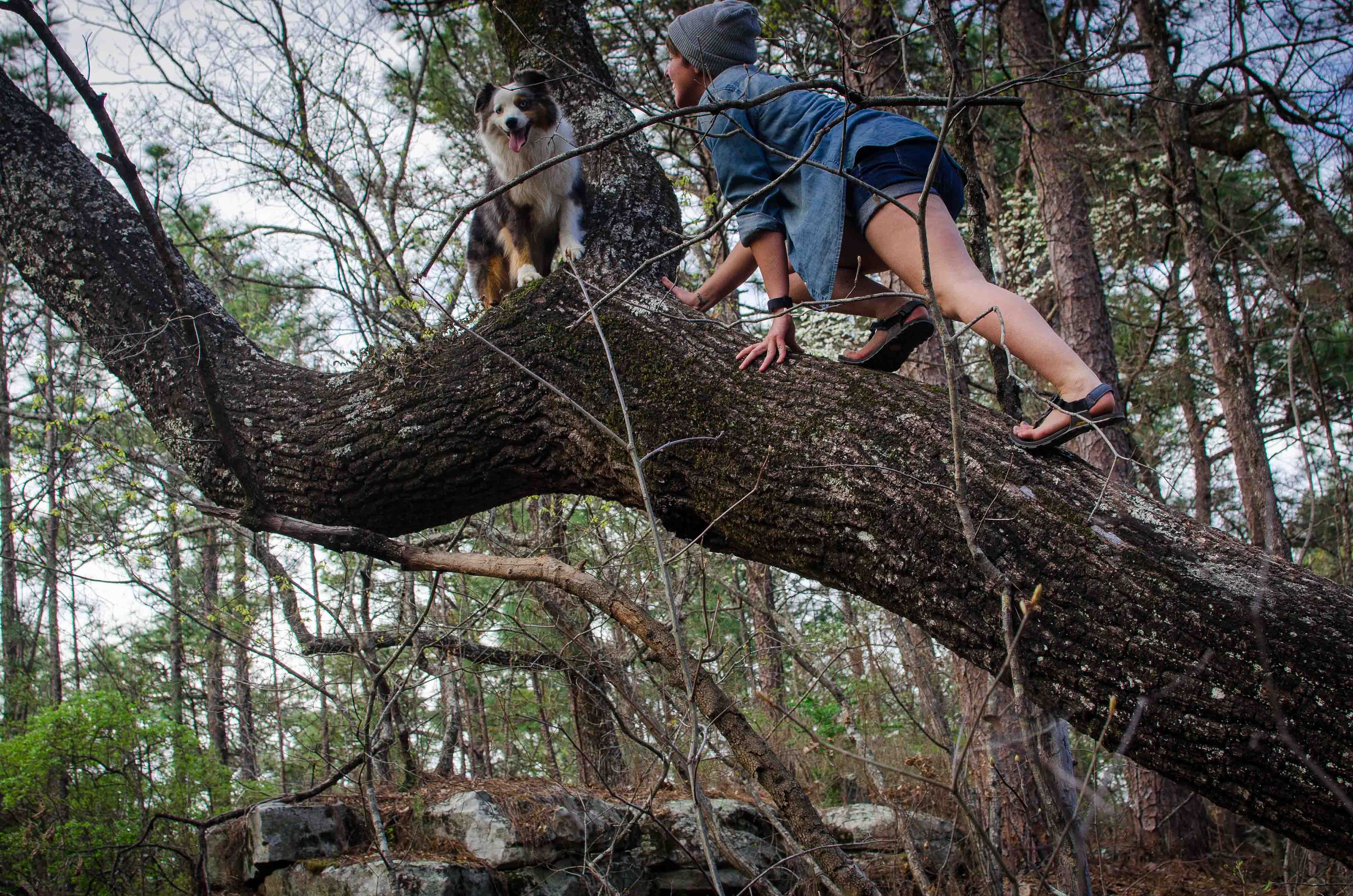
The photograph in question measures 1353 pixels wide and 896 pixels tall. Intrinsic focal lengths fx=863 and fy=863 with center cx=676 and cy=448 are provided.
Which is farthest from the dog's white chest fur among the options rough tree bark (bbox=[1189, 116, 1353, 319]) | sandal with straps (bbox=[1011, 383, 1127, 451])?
rough tree bark (bbox=[1189, 116, 1353, 319])

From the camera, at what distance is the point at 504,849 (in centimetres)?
460

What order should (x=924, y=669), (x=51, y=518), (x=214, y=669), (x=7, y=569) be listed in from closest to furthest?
(x=924, y=669) → (x=51, y=518) → (x=7, y=569) → (x=214, y=669)

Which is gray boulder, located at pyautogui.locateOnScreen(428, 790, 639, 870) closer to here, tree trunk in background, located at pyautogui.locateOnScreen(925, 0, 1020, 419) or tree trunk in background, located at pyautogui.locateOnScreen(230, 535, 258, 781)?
tree trunk in background, located at pyautogui.locateOnScreen(230, 535, 258, 781)

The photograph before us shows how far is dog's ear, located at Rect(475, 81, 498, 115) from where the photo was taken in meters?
4.59

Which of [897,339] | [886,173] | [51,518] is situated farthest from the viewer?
[51,518]

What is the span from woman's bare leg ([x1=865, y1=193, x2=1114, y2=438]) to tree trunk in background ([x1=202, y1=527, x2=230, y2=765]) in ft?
34.3

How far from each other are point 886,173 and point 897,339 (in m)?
0.48

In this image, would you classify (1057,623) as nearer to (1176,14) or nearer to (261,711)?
(1176,14)

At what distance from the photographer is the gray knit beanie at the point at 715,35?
8.66 feet

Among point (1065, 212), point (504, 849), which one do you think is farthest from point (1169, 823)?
point (504, 849)

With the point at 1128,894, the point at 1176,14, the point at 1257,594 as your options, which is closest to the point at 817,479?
the point at 1257,594

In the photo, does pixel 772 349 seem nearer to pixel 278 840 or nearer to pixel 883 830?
pixel 278 840

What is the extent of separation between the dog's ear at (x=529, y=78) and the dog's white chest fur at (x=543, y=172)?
23cm

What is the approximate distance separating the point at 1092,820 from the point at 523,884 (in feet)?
13.0
